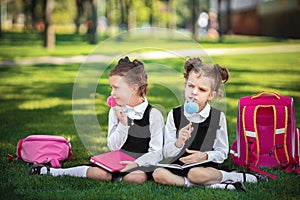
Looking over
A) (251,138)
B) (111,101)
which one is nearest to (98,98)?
(111,101)

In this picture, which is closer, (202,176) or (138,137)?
(202,176)

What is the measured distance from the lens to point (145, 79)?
4207mm

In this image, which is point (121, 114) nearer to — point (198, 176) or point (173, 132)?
point (173, 132)

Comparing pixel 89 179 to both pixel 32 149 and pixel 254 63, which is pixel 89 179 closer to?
pixel 32 149

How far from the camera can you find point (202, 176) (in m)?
4.08

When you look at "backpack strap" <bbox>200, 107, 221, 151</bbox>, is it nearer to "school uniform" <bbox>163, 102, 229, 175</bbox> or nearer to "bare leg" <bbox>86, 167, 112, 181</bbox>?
"school uniform" <bbox>163, 102, 229, 175</bbox>

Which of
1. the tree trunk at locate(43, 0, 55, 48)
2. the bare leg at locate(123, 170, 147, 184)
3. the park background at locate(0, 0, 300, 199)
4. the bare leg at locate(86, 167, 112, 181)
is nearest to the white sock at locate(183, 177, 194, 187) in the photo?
the park background at locate(0, 0, 300, 199)

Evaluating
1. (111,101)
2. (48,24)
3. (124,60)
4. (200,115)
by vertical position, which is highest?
(48,24)

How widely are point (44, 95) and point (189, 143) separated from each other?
5920 mm

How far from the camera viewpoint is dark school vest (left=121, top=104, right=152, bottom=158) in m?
4.27

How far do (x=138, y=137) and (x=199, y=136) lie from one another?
1.56ft

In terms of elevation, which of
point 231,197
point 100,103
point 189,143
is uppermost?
point 100,103

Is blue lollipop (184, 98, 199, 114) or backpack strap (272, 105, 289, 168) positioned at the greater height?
blue lollipop (184, 98, 199, 114)

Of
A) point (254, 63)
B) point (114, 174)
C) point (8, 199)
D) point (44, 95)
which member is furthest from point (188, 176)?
point (254, 63)
